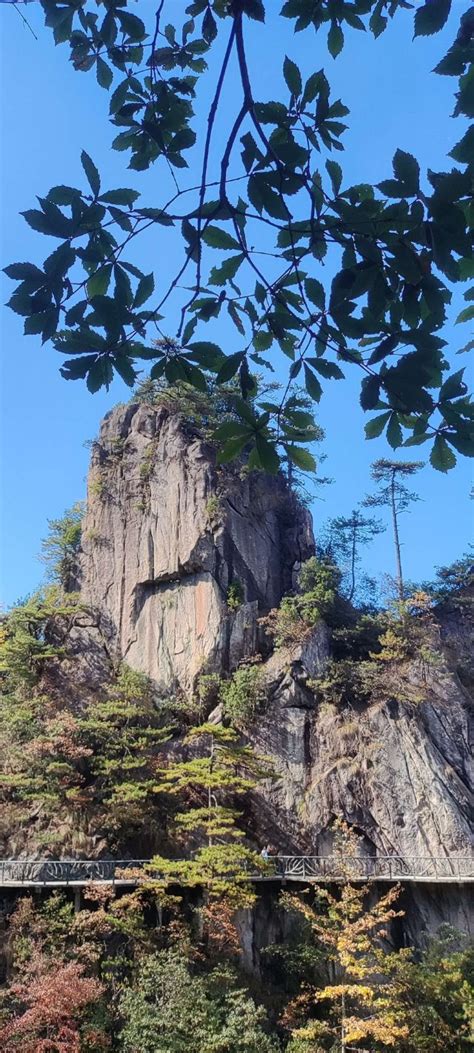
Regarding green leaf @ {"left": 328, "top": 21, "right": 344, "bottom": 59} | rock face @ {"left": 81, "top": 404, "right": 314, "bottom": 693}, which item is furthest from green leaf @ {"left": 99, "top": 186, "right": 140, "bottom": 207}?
rock face @ {"left": 81, "top": 404, "right": 314, "bottom": 693}

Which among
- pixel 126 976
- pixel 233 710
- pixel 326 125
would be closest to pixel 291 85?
pixel 326 125

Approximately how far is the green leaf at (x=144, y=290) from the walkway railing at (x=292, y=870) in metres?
10.4

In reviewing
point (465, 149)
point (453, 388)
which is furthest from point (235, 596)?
point (465, 149)

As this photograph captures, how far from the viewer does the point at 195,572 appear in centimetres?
1644

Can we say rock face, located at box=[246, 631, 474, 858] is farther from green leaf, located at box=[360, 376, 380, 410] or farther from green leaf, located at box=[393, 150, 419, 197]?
green leaf, located at box=[393, 150, 419, 197]

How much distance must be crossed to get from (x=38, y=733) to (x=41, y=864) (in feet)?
7.77

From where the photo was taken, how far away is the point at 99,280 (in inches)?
54.4

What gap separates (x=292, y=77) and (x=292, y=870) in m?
13.1

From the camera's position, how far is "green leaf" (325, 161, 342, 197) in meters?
1.36

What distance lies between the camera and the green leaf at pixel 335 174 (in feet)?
4.47

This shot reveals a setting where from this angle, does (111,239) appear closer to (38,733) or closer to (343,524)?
(38,733)

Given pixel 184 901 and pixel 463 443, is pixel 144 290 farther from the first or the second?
pixel 184 901

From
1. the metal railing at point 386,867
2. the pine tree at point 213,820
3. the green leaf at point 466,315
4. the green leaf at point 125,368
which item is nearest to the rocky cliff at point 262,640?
the metal railing at point 386,867

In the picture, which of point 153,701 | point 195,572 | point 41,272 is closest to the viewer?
point 41,272
